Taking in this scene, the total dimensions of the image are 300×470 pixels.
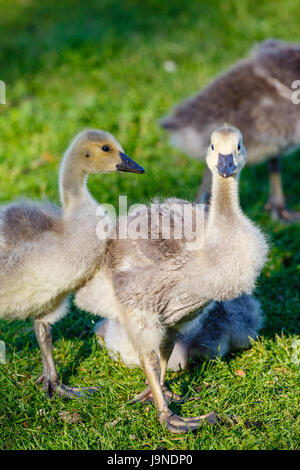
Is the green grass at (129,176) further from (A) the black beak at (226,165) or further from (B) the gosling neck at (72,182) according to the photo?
(A) the black beak at (226,165)

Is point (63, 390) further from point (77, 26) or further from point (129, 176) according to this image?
point (77, 26)

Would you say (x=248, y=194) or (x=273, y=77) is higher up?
(x=273, y=77)

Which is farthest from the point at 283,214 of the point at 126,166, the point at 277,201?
the point at 126,166

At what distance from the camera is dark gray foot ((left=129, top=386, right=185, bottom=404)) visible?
337cm

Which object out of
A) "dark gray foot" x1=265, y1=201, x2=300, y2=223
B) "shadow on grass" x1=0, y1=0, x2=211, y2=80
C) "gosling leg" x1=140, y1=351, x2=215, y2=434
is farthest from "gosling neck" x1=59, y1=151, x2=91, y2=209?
"shadow on grass" x1=0, y1=0, x2=211, y2=80

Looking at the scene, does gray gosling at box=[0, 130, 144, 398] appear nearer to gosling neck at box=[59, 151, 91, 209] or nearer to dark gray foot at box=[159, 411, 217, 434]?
gosling neck at box=[59, 151, 91, 209]

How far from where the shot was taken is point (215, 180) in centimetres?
300

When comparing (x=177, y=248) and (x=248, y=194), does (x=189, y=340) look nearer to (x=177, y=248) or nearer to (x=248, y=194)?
(x=177, y=248)

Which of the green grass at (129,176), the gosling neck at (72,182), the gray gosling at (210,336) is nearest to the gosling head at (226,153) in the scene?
the gosling neck at (72,182)

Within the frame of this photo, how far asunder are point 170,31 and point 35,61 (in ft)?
6.52

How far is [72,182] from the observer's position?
11.1 feet

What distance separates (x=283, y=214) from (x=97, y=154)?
97.8 inches
